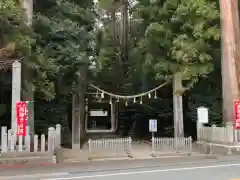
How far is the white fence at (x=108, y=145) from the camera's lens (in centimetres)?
1548

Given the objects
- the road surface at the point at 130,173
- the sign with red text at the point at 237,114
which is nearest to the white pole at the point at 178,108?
the sign with red text at the point at 237,114

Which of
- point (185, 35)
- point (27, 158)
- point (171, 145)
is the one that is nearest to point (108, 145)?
point (171, 145)

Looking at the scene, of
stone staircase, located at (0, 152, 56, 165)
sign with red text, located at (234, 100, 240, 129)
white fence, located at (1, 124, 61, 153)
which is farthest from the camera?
sign with red text, located at (234, 100, 240, 129)

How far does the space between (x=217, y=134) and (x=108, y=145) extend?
5.28 m

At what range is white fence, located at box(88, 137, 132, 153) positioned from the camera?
15.5 meters

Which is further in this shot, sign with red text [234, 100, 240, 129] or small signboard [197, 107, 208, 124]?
small signboard [197, 107, 208, 124]

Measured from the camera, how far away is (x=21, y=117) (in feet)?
40.4

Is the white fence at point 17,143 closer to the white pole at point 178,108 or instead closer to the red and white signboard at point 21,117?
the red and white signboard at point 21,117

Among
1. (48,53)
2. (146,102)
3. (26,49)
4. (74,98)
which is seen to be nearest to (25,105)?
(26,49)

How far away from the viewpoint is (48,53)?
52.2 feet

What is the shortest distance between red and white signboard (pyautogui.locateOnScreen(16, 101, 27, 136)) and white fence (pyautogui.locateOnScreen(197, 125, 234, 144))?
8.93m

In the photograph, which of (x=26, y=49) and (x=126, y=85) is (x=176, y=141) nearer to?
(x=26, y=49)

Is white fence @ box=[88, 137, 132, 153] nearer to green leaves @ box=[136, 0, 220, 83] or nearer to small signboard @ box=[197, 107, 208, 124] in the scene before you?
small signboard @ box=[197, 107, 208, 124]

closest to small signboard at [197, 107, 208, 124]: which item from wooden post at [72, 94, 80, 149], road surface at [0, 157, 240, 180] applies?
road surface at [0, 157, 240, 180]
